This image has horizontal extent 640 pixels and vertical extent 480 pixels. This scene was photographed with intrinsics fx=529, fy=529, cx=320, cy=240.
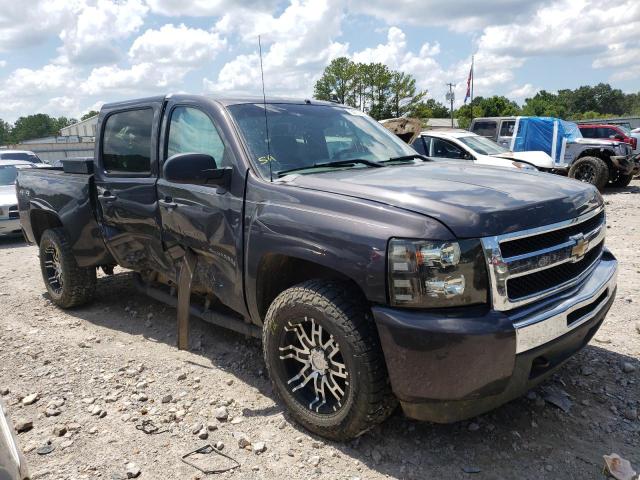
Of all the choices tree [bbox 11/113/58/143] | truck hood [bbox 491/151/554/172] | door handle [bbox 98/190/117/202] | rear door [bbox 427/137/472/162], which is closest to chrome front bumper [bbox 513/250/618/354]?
door handle [bbox 98/190/117/202]

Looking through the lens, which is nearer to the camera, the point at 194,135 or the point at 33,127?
the point at 194,135

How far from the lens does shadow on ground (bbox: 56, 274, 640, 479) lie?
2586mm

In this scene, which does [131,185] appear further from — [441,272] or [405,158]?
[441,272]

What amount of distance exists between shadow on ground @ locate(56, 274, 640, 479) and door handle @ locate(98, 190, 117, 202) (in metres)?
1.68

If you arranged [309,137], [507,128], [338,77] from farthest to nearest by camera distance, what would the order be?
[338,77], [507,128], [309,137]

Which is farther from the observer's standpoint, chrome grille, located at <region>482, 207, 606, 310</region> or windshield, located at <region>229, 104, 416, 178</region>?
windshield, located at <region>229, 104, 416, 178</region>

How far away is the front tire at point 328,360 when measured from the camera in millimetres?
2498

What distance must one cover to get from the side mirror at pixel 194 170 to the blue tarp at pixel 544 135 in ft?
42.2

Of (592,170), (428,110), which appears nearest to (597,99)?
(428,110)

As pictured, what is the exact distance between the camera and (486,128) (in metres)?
15.2

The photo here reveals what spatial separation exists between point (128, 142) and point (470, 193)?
9.49 feet

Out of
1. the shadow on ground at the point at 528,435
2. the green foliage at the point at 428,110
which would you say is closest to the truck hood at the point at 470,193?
the shadow on ground at the point at 528,435

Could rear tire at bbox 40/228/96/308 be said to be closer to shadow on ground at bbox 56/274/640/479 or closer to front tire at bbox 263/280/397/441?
shadow on ground at bbox 56/274/640/479

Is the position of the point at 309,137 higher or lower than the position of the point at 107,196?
higher
